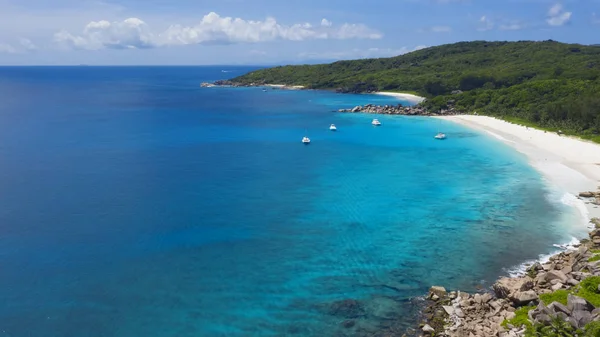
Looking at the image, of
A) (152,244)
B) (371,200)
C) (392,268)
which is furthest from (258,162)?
(392,268)

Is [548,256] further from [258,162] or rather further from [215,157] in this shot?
[215,157]

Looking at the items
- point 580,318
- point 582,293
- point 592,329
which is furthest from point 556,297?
point 592,329

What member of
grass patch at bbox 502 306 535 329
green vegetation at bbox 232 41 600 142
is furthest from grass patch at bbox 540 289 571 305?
green vegetation at bbox 232 41 600 142

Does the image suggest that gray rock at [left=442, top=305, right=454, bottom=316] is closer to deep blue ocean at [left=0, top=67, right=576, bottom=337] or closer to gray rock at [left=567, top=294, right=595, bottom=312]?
deep blue ocean at [left=0, top=67, right=576, bottom=337]

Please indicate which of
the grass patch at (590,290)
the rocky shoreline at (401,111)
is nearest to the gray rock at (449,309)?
the grass patch at (590,290)

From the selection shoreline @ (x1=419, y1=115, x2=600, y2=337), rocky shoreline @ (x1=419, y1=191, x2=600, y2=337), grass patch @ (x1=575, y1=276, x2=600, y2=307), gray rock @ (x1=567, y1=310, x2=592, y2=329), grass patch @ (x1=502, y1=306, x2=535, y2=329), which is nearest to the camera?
gray rock @ (x1=567, y1=310, x2=592, y2=329)

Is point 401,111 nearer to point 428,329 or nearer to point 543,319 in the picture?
point 428,329

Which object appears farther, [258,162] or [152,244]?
[258,162]

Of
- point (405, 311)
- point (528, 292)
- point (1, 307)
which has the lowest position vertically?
point (1, 307)
